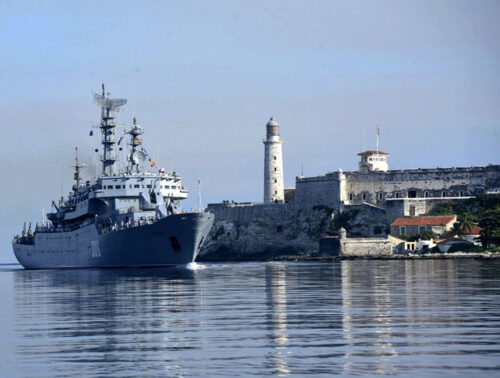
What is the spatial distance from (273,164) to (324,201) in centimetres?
805

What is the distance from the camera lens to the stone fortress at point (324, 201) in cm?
10231

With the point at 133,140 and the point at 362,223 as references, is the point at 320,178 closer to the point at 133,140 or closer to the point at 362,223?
the point at 362,223

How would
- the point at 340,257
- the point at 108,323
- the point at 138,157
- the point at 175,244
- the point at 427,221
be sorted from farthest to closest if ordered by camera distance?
the point at 340,257
the point at 427,221
the point at 138,157
the point at 175,244
the point at 108,323

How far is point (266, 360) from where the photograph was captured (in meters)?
→ 18.7

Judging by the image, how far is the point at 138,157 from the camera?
255ft

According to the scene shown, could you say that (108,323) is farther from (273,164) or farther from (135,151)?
(273,164)

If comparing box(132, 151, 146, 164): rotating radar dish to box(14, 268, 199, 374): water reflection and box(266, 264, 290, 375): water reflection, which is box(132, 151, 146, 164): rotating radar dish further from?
box(266, 264, 290, 375): water reflection

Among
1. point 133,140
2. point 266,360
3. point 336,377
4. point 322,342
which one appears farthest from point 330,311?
point 133,140

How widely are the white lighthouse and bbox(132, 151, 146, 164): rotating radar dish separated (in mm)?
35501

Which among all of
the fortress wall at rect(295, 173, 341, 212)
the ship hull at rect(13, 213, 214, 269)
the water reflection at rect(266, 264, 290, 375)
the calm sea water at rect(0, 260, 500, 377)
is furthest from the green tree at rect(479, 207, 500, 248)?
the water reflection at rect(266, 264, 290, 375)

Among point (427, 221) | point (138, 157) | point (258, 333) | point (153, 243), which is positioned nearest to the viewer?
point (258, 333)

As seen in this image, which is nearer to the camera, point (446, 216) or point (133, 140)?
point (133, 140)

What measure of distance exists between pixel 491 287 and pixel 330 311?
40.2 feet

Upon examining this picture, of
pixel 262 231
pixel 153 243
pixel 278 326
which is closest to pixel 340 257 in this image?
pixel 262 231
